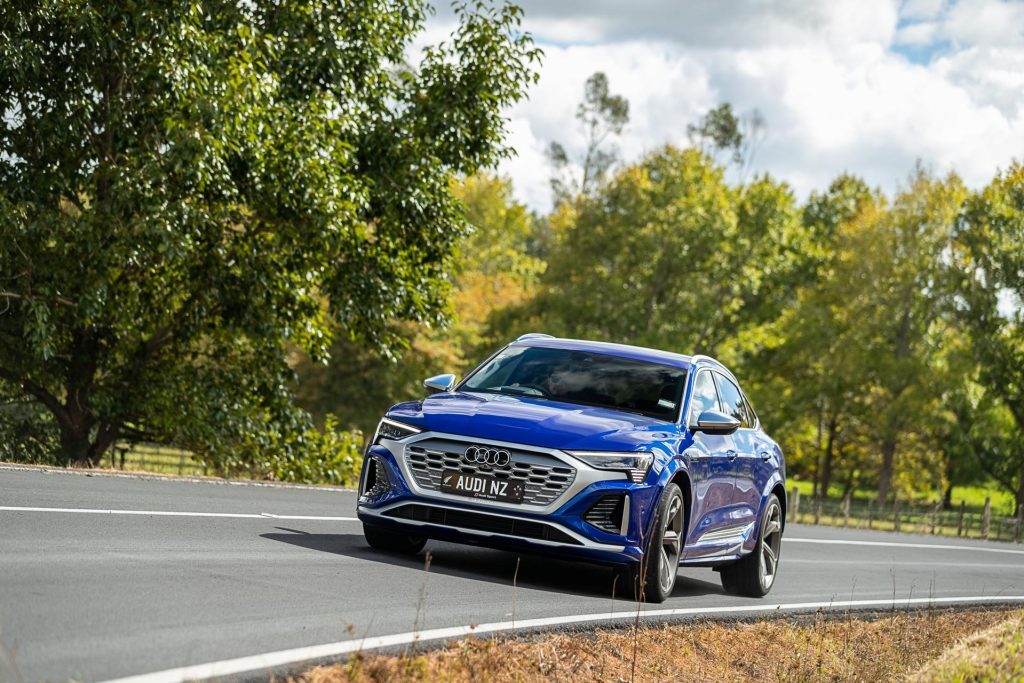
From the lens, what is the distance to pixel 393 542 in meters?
10.5

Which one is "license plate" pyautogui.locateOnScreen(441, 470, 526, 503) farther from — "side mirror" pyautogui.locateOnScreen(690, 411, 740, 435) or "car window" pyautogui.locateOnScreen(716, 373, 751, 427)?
"car window" pyautogui.locateOnScreen(716, 373, 751, 427)

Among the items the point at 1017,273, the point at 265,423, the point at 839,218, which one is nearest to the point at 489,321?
the point at 1017,273

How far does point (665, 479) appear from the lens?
952cm

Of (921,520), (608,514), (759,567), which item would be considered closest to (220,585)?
(608,514)

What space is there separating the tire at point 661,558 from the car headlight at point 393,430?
1.71 m

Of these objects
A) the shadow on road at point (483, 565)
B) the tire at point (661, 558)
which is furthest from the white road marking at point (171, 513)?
the tire at point (661, 558)

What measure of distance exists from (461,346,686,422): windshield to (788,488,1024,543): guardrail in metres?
A: 33.5

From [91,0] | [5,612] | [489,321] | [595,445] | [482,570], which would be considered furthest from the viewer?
[489,321]

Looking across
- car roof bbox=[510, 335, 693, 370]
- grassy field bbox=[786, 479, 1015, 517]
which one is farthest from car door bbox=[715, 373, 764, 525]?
grassy field bbox=[786, 479, 1015, 517]

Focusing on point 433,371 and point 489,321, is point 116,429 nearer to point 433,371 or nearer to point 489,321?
point 433,371

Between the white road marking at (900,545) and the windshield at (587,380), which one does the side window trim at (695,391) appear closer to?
the windshield at (587,380)

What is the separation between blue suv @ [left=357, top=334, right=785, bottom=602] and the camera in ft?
30.3

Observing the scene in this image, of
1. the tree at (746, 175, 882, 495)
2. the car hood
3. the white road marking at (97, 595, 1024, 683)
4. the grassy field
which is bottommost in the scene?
the grassy field

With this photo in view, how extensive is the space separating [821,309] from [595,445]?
184ft
